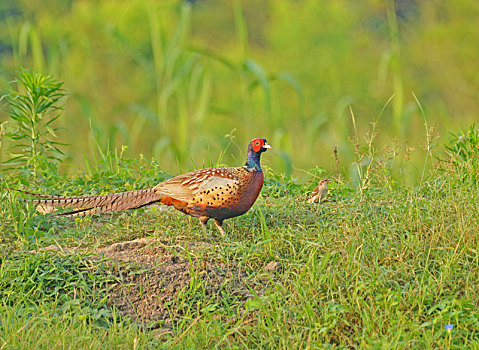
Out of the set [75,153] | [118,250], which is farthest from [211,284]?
[75,153]

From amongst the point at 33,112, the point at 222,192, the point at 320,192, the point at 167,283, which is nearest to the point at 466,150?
the point at 320,192

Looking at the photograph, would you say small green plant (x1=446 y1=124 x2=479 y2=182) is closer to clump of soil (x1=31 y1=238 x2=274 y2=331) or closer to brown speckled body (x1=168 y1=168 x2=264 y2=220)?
brown speckled body (x1=168 y1=168 x2=264 y2=220)

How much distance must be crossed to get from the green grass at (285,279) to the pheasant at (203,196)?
0.72 ft

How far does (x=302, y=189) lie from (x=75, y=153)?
3788mm

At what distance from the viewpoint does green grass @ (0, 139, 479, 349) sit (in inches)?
141

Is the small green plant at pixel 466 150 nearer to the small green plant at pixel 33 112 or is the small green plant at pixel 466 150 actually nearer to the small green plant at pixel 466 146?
the small green plant at pixel 466 146

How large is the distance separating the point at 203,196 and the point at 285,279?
37.6 inches

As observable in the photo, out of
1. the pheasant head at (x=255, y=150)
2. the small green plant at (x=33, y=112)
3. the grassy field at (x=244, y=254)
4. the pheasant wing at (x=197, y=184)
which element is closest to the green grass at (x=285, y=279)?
the grassy field at (x=244, y=254)

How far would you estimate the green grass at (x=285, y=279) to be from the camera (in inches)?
141

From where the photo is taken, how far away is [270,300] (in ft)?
12.5

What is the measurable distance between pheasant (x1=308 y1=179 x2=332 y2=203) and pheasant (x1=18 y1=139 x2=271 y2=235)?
87 cm

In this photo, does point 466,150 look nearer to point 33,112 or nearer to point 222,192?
point 222,192

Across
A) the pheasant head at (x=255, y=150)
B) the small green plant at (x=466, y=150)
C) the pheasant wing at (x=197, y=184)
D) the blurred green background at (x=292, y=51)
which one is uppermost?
the pheasant head at (x=255, y=150)

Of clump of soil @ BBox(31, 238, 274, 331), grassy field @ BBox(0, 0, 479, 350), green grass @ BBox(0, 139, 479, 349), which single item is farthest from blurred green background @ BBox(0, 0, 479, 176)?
clump of soil @ BBox(31, 238, 274, 331)
